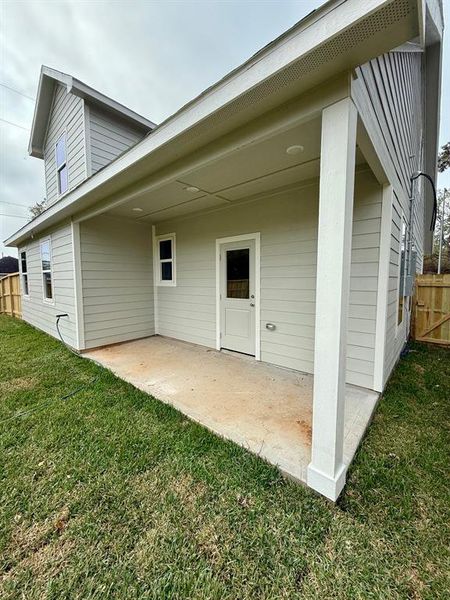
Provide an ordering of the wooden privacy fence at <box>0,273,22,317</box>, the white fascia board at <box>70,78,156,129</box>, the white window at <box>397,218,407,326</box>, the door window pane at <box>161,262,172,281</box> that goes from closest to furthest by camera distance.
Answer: the white window at <box>397,218,407,326</box> → the white fascia board at <box>70,78,156,129</box> → the door window pane at <box>161,262,172,281</box> → the wooden privacy fence at <box>0,273,22,317</box>

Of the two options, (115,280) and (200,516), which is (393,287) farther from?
(115,280)

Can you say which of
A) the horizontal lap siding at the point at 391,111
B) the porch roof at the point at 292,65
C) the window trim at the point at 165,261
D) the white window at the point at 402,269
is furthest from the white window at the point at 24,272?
the white window at the point at 402,269

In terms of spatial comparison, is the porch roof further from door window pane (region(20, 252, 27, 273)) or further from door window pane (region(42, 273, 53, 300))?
door window pane (region(20, 252, 27, 273))

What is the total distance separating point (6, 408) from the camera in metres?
2.92

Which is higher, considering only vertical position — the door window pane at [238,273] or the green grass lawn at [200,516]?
the door window pane at [238,273]

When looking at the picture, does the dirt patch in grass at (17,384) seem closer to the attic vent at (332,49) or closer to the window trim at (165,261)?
the window trim at (165,261)

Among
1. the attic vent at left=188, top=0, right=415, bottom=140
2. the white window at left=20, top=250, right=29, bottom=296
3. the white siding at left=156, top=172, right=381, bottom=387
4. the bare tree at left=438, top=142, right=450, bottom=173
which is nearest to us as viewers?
the attic vent at left=188, top=0, right=415, bottom=140

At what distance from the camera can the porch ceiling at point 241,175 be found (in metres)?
2.44

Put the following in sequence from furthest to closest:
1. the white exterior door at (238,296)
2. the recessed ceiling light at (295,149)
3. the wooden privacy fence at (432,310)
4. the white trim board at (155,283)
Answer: the white trim board at (155,283) → the wooden privacy fence at (432,310) → the white exterior door at (238,296) → the recessed ceiling light at (295,149)

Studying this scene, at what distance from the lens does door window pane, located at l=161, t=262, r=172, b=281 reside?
5844 millimetres

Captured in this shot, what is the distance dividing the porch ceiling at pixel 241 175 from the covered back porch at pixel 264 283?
0.03 m

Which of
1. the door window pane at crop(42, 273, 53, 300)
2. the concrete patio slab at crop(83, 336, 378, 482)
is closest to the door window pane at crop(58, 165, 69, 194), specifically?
the door window pane at crop(42, 273, 53, 300)

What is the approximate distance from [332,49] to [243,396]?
3.11 meters

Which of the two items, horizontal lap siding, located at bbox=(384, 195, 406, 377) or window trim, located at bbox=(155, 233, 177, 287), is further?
window trim, located at bbox=(155, 233, 177, 287)
